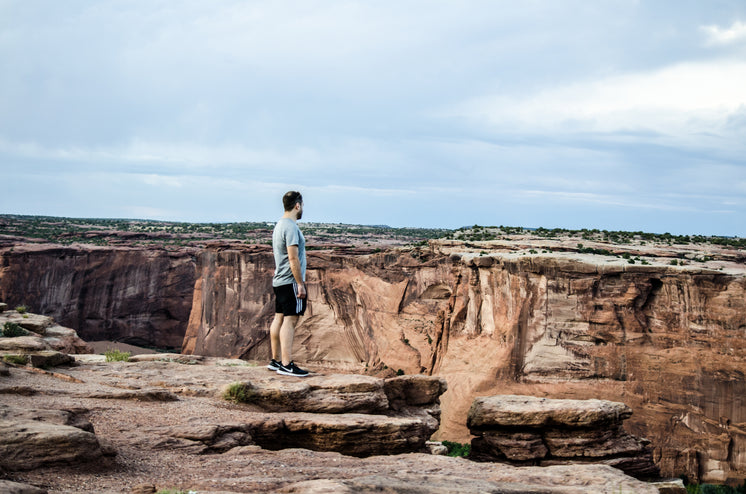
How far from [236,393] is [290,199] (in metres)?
3.55

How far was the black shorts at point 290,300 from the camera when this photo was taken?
11.0 m

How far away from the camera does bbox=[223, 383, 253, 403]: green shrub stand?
10391 millimetres

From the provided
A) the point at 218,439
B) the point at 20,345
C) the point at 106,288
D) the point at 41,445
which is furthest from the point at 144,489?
the point at 106,288

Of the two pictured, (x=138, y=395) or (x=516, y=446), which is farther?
(x=516, y=446)

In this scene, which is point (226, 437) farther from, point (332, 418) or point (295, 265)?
point (295, 265)

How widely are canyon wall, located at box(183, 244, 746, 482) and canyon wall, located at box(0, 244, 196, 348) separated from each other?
21.5 m

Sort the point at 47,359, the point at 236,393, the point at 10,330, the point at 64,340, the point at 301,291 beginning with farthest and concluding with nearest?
the point at 64,340
the point at 10,330
the point at 47,359
the point at 301,291
the point at 236,393

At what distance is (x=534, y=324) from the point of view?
28.3m

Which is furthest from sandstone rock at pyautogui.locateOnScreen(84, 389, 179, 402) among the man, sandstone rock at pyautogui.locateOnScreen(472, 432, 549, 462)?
sandstone rock at pyautogui.locateOnScreen(472, 432, 549, 462)

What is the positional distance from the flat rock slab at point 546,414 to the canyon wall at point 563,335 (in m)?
14.0

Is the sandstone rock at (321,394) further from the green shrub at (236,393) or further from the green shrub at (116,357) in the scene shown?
the green shrub at (116,357)

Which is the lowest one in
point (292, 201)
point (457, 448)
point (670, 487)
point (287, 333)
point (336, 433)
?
point (457, 448)

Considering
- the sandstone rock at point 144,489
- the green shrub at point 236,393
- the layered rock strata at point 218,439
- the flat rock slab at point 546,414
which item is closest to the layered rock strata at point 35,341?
the layered rock strata at point 218,439

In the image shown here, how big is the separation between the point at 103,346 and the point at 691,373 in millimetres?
42434
